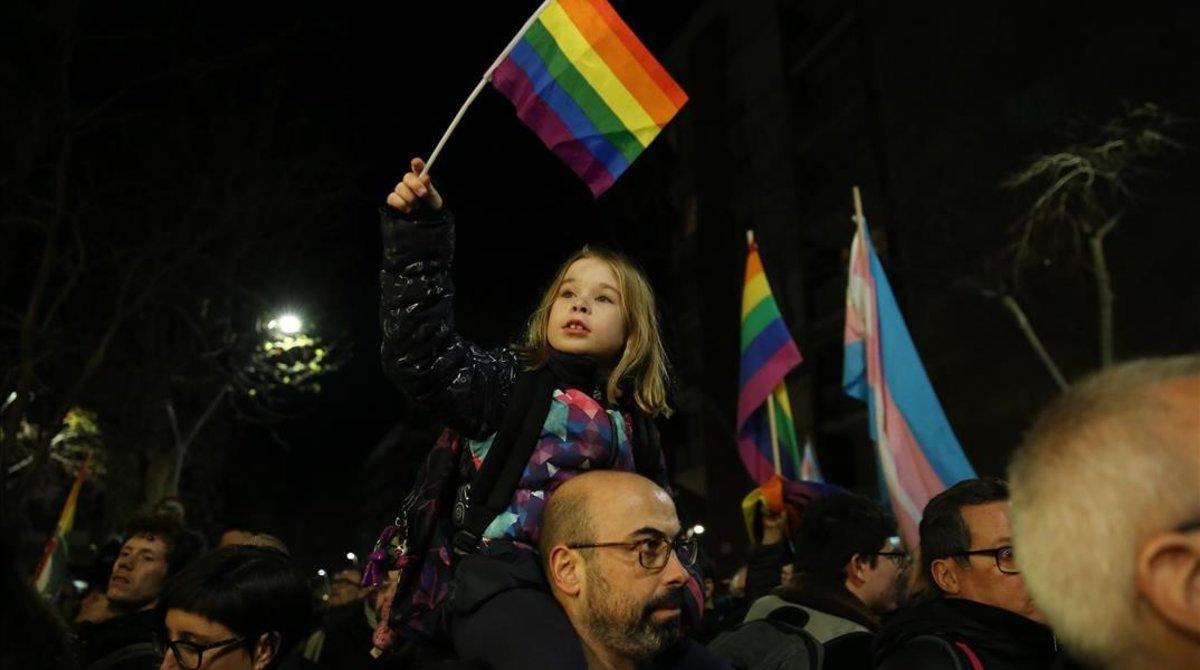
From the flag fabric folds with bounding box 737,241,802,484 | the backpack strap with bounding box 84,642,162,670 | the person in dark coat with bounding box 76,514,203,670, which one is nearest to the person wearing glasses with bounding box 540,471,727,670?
the person in dark coat with bounding box 76,514,203,670

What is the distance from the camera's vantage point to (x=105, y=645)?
4125mm

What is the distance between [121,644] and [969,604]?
334 cm

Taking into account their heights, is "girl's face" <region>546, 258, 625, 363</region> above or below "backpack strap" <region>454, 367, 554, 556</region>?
above

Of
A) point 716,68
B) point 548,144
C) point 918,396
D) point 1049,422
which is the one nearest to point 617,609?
point 1049,422

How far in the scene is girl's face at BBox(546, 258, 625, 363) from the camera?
9.99 feet

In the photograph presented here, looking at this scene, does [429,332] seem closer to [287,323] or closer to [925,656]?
[925,656]

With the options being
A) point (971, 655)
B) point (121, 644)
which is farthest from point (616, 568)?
point (121, 644)

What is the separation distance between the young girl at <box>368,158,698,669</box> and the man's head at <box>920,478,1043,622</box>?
1.07m

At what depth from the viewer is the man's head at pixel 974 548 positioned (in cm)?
308

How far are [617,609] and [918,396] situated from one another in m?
4.74

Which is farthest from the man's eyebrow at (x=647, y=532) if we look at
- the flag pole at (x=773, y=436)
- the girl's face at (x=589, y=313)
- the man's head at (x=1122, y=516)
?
the flag pole at (x=773, y=436)

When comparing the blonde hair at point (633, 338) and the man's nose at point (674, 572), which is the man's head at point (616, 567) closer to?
the man's nose at point (674, 572)

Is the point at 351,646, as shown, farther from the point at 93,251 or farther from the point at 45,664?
the point at 93,251

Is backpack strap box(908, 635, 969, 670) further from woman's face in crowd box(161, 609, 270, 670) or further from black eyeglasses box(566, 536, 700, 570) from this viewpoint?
Result: woman's face in crowd box(161, 609, 270, 670)
